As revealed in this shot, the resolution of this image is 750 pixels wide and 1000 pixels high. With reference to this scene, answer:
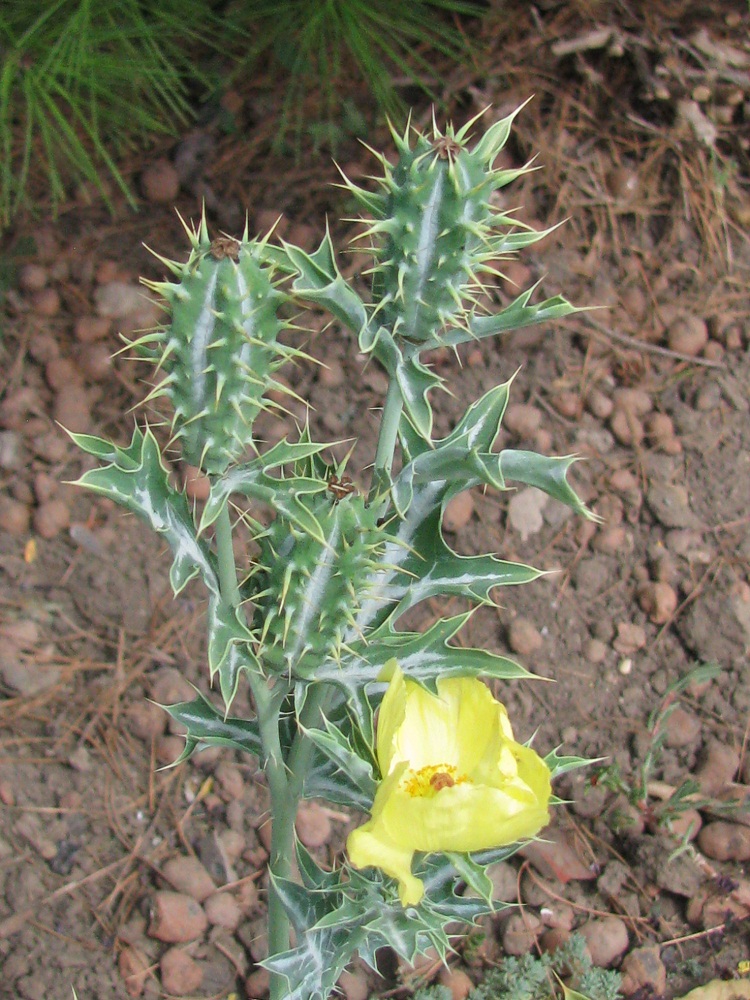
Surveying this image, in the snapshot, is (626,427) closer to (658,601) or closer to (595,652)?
(658,601)

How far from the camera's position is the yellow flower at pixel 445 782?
103cm

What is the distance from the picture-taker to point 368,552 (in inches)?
43.7

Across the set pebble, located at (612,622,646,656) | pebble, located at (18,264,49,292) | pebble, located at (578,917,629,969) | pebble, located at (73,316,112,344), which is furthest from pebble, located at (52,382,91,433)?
pebble, located at (578,917,629,969)

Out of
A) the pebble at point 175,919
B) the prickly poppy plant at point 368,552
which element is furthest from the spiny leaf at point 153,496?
the pebble at point 175,919

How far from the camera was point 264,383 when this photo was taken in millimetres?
1088

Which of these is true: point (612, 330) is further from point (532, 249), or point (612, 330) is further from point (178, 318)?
point (178, 318)

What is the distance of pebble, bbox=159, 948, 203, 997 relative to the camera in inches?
72.6

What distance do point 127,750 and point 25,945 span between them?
0.41 m

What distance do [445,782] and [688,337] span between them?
6.04 feet

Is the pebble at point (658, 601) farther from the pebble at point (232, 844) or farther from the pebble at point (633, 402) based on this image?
the pebble at point (232, 844)

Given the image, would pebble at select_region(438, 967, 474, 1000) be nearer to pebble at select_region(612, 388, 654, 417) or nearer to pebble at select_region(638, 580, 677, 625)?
pebble at select_region(638, 580, 677, 625)

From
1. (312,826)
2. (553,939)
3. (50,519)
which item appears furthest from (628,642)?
(50,519)

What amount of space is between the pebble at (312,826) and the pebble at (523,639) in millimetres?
567

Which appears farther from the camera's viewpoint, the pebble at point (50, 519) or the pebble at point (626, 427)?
the pebble at point (626, 427)
